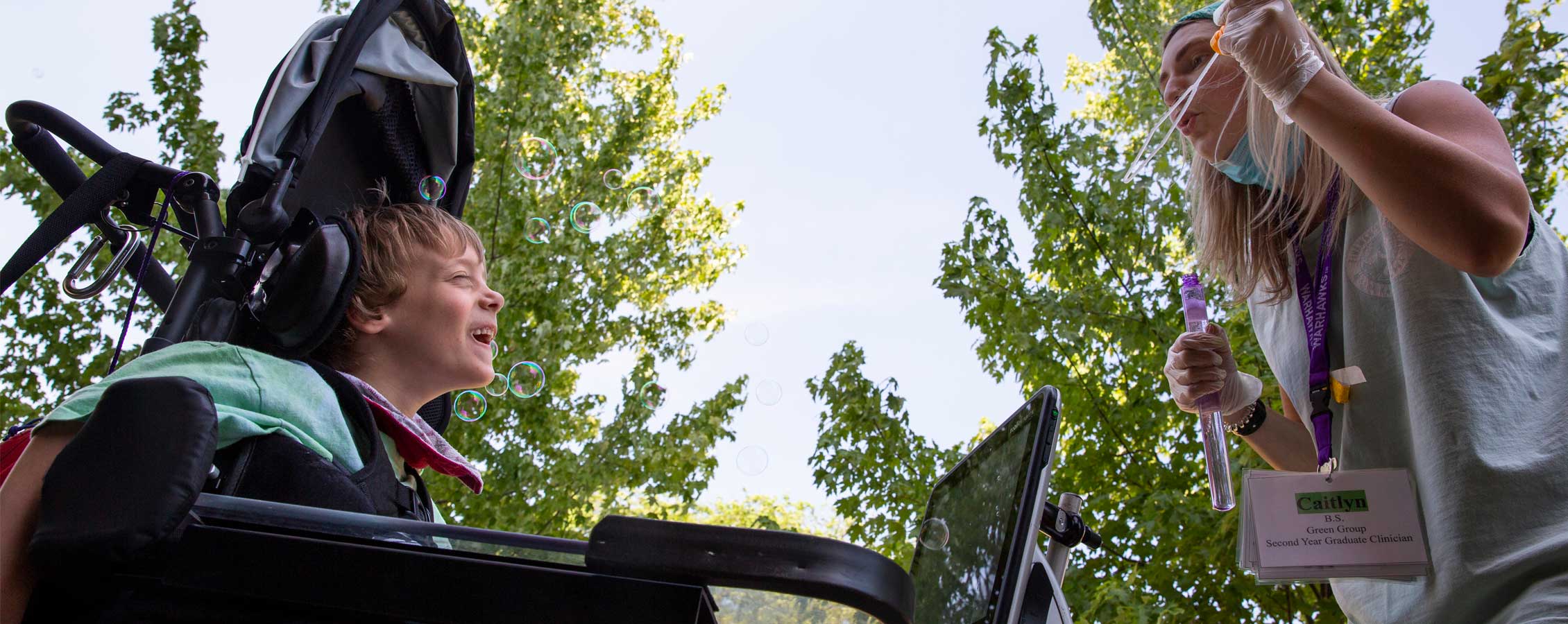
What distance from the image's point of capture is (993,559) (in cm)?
122

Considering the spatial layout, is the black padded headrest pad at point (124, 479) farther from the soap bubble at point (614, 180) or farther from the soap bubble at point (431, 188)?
the soap bubble at point (614, 180)

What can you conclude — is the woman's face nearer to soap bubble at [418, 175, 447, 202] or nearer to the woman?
the woman

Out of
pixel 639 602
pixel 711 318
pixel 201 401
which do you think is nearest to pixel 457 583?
pixel 639 602

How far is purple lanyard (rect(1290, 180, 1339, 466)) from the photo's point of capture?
72.5 inches

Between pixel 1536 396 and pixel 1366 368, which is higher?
pixel 1366 368

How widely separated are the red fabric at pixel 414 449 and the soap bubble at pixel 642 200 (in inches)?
254

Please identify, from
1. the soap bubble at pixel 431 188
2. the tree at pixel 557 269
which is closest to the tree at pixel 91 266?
the tree at pixel 557 269

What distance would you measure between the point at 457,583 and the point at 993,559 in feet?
2.03

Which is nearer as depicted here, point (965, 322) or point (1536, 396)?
point (1536, 396)

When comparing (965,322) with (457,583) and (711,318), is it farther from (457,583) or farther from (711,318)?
(457,583)

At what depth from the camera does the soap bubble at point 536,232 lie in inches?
281

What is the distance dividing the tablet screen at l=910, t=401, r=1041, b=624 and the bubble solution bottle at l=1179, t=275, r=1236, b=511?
65cm

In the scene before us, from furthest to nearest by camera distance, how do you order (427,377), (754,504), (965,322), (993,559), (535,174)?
(754,504) < (535,174) < (965,322) < (427,377) < (993,559)

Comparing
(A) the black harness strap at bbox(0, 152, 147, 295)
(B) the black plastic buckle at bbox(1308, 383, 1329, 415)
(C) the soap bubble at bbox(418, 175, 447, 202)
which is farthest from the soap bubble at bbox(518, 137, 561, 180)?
(B) the black plastic buckle at bbox(1308, 383, 1329, 415)
